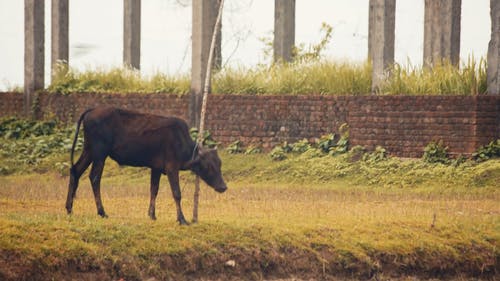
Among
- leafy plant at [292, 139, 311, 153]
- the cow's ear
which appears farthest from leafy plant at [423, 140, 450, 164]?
the cow's ear

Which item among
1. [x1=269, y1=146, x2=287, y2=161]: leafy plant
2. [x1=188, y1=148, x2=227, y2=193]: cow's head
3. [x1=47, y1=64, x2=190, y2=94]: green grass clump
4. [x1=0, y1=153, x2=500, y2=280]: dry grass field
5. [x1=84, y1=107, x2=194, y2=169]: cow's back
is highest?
[x1=47, y1=64, x2=190, y2=94]: green grass clump

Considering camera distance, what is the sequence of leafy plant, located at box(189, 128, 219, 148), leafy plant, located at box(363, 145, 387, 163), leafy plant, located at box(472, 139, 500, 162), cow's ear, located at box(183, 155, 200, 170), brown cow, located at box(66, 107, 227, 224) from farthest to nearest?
leafy plant, located at box(189, 128, 219, 148), leafy plant, located at box(363, 145, 387, 163), leafy plant, located at box(472, 139, 500, 162), cow's ear, located at box(183, 155, 200, 170), brown cow, located at box(66, 107, 227, 224)

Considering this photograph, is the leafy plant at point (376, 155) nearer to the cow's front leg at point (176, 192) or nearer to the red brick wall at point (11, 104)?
the cow's front leg at point (176, 192)

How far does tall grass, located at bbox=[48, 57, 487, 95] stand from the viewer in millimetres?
23875

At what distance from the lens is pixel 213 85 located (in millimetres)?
27188

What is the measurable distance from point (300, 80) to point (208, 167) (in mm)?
11169

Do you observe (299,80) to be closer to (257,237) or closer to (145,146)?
(145,146)

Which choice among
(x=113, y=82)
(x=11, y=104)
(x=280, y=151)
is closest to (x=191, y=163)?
(x=280, y=151)

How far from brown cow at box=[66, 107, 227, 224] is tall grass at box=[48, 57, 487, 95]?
9.80 m

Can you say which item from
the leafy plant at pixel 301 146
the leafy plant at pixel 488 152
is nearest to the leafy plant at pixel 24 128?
the leafy plant at pixel 301 146

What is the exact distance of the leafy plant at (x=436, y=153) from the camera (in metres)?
22.9

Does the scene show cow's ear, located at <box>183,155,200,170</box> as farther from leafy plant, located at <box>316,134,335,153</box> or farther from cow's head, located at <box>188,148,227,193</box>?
leafy plant, located at <box>316,134,335,153</box>

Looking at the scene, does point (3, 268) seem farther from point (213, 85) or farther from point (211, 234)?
point (213, 85)

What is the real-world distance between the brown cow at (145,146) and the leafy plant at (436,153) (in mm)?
8591
